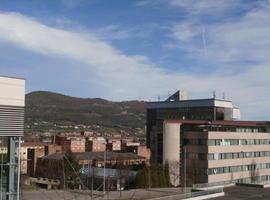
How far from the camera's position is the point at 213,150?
282 ft

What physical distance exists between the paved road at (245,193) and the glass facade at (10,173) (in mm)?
21997

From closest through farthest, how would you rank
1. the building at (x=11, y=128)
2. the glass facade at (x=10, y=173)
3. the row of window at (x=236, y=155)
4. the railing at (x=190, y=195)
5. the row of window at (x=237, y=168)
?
the building at (x=11, y=128)
the glass facade at (x=10, y=173)
the railing at (x=190, y=195)
the row of window at (x=236, y=155)
the row of window at (x=237, y=168)

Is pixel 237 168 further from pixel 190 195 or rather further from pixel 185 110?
pixel 190 195

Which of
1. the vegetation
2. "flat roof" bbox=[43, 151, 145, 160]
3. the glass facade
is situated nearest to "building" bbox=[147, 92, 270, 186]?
the vegetation

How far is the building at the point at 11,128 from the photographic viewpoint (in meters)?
22.5

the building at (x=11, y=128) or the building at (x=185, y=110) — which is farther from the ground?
the building at (x=185, y=110)

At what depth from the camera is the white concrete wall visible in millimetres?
22564

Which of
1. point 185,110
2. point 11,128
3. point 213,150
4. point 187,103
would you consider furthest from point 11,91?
point 185,110

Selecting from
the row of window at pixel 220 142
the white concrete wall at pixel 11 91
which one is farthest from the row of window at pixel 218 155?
the white concrete wall at pixel 11 91

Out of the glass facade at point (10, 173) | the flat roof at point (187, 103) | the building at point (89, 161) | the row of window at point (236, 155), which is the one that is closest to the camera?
the glass facade at point (10, 173)

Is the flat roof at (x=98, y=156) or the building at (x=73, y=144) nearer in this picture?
the flat roof at (x=98, y=156)

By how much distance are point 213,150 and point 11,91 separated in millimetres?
66487

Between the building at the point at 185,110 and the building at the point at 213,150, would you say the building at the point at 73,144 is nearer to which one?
the building at the point at 185,110

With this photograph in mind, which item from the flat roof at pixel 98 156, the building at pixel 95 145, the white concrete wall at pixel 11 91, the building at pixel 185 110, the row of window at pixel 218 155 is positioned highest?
the building at pixel 185 110
